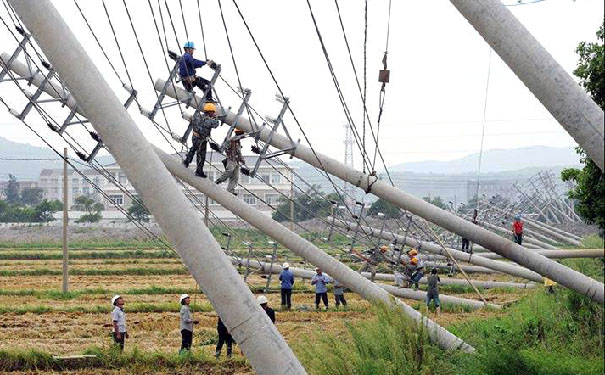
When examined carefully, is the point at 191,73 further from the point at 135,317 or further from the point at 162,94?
the point at 135,317

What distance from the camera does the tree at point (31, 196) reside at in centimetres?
13600

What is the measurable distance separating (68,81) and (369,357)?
503 cm

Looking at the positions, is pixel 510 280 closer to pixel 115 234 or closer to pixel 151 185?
pixel 151 185

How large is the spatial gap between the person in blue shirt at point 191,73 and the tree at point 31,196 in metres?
127

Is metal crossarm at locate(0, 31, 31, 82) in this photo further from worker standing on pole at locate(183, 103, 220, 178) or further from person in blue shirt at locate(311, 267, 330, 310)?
person in blue shirt at locate(311, 267, 330, 310)

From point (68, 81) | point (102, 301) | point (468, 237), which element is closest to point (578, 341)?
point (468, 237)

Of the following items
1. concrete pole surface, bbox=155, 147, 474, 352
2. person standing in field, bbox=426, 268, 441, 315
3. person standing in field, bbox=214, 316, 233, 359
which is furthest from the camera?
person standing in field, bbox=426, 268, 441, 315

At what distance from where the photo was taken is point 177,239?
24.2 feet

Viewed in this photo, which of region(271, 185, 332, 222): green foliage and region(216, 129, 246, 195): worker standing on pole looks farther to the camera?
region(271, 185, 332, 222): green foliage

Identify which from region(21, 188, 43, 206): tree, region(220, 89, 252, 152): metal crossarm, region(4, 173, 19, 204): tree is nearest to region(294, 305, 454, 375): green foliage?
region(220, 89, 252, 152): metal crossarm

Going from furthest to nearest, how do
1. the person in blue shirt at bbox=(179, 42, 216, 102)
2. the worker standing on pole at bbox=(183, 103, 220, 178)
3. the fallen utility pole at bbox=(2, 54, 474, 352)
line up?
the person in blue shirt at bbox=(179, 42, 216, 102) → the worker standing on pole at bbox=(183, 103, 220, 178) → the fallen utility pole at bbox=(2, 54, 474, 352)

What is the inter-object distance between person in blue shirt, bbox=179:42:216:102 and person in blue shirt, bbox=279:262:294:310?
9719 millimetres

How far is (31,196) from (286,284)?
405 feet

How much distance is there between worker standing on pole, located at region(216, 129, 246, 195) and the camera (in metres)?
13.1
